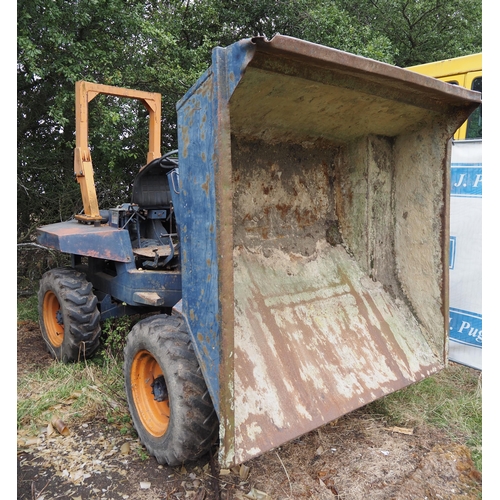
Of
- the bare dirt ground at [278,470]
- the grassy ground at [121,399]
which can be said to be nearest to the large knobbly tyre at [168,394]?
the bare dirt ground at [278,470]

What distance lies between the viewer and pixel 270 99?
2326 millimetres

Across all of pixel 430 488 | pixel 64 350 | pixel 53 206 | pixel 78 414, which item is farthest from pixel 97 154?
pixel 430 488

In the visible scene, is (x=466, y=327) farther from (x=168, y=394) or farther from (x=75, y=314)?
(x=75, y=314)

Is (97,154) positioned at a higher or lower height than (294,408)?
higher

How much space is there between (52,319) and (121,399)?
1.41 m

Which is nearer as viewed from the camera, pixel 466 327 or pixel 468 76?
pixel 466 327

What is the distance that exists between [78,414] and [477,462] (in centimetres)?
251

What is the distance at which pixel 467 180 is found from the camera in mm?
3520

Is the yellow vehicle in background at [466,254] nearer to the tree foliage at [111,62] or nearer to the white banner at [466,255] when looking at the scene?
the white banner at [466,255]

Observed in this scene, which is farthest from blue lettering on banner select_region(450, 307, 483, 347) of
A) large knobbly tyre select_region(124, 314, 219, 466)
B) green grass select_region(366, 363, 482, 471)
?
large knobbly tyre select_region(124, 314, 219, 466)

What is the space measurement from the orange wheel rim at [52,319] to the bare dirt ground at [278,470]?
134cm

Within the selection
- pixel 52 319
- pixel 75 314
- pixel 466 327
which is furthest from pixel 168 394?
pixel 466 327

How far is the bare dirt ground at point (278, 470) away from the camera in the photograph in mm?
2225

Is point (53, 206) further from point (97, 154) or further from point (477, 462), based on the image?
point (477, 462)
